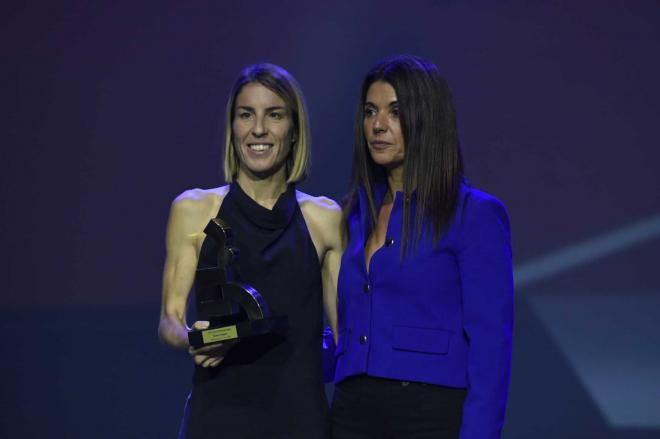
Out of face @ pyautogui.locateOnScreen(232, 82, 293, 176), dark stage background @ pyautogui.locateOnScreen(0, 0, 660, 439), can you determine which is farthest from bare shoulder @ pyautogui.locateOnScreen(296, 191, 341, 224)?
dark stage background @ pyautogui.locateOnScreen(0, 0, 660, 439)

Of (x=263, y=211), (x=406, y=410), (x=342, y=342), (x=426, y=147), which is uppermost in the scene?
→ (x=426, y=147)

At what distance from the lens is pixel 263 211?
7.23 ft

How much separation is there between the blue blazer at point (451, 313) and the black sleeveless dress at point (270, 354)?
0.18 meters

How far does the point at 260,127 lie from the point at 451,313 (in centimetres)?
62

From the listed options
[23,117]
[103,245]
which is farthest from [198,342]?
[23,117]

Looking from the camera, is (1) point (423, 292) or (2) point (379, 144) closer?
(1) point (423, 292)

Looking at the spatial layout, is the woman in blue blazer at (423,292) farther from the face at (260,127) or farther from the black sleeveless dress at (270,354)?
the face at (260,127)

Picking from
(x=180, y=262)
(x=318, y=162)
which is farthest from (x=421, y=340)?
(x=318, y=162)

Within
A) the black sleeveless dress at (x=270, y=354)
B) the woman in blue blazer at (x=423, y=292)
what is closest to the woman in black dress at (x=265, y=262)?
the black sleeveless dress at (x=270, y=354)

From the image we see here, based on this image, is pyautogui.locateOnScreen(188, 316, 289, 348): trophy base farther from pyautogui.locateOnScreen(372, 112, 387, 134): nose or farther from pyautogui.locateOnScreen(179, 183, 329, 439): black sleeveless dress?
pyautogui.locateOnScreen(372, 112, 387, 134): nose

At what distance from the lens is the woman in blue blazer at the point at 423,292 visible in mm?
1887

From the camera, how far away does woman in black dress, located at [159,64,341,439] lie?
2096 mm

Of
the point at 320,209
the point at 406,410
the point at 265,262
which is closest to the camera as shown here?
the point at 406,410

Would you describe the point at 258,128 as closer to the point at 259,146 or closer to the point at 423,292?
the point at 259,146
